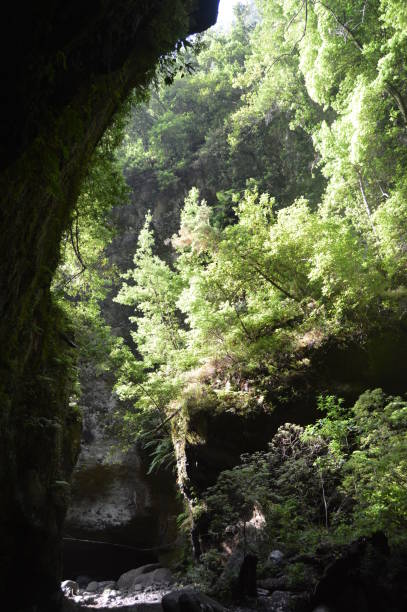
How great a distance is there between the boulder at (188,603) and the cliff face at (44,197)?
1760 millimetres

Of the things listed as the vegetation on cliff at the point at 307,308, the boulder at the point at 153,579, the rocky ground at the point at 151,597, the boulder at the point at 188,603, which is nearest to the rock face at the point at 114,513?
the rocky ground at the point at 151,597

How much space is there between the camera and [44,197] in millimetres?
3898

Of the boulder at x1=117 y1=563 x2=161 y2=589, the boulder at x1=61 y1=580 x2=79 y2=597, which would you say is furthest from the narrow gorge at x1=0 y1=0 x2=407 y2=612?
the boulder at x1=61 y1=580 x2=79 y2=597

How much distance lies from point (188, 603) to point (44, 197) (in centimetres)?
540

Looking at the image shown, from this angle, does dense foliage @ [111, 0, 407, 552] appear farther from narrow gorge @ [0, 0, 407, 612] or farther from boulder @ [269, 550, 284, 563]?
boulder @ [269, 550, 284, 563]

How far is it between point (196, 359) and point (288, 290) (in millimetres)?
3210

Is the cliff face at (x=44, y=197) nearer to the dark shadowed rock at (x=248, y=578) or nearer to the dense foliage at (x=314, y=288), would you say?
the dark shadowed rock at (x=248, y=578)

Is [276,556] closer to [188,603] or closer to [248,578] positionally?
[248,578]

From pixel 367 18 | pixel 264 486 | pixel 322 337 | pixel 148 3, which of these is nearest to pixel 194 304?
pixel 322 337

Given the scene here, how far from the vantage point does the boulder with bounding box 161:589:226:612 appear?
18.2ft

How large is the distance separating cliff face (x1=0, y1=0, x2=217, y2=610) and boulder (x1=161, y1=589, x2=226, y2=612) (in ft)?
5.78

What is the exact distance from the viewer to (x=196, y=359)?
11773 millimetres

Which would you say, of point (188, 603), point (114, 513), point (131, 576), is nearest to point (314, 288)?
point (188, 603)

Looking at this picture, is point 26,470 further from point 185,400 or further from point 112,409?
point 112,409
